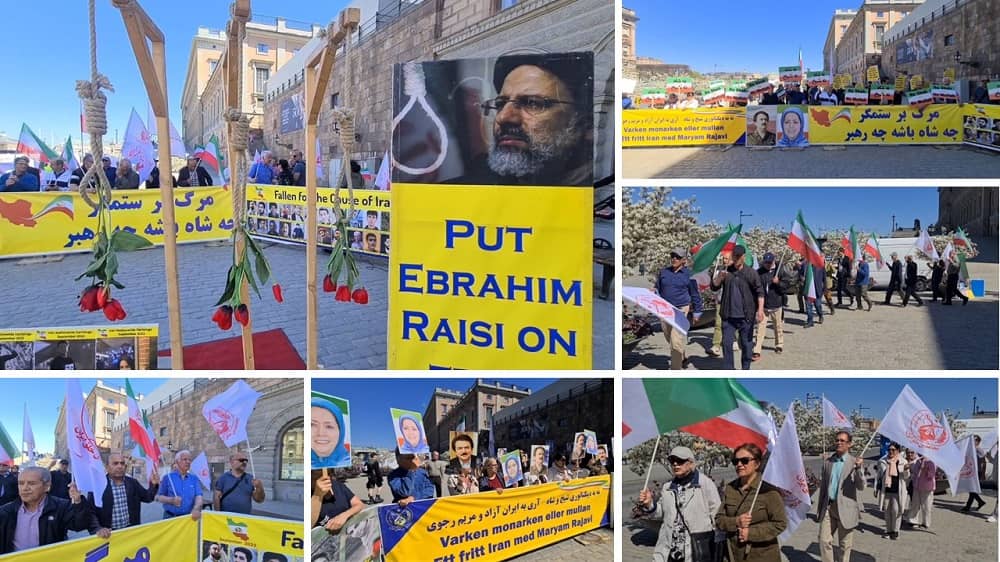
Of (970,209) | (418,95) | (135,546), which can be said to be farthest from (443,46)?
(135,546)

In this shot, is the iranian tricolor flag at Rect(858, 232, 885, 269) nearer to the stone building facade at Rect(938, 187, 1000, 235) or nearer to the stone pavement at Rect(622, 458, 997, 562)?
the stone building facade at Rect(938, 187, 1000, 235)

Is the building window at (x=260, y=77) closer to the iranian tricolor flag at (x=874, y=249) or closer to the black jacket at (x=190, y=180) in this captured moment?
the black jacket at (x=190, y=180)

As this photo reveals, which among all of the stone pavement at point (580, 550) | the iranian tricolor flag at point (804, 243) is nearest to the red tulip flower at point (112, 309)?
the stone pavement at point (580, 550)

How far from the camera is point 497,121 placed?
2.66 meters

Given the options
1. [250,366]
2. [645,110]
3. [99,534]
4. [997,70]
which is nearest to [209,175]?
[250,366]

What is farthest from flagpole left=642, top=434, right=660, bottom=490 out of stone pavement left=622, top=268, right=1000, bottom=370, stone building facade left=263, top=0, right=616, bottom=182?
stone building facade left=263, top=0, right=616, bottom=182

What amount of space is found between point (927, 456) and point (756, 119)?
283 inches

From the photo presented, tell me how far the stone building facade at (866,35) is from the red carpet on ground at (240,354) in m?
5.17

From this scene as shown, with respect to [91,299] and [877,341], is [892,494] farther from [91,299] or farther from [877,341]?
[91,299]

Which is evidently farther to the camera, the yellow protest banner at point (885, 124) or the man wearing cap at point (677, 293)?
the yellow protest banner at point (885, 124)

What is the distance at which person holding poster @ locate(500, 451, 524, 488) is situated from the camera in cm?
371

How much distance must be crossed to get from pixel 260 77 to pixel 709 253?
2.33 meters

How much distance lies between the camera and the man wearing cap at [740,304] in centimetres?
346

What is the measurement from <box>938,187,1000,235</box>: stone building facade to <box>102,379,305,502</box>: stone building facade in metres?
3.13
